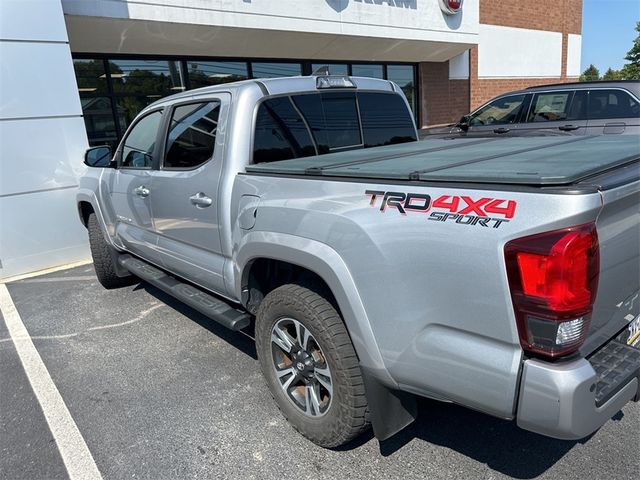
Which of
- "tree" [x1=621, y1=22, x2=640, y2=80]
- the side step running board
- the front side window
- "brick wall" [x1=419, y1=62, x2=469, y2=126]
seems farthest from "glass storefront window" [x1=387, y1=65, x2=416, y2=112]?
"tree" [x1=621, y1=22, x2=640, y2=80]

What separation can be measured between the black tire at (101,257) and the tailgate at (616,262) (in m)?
4.63

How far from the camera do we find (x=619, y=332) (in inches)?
83.2

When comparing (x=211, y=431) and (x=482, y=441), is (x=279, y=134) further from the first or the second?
(x=482, y=441)

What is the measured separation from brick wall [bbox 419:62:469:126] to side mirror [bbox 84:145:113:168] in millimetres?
11462

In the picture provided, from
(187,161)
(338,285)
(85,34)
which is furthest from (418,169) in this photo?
(85,34)

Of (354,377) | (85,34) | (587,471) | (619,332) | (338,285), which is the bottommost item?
(587,471)

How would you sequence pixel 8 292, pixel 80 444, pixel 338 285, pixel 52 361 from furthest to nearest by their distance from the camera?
pixel 8 292, pixel 52 361, pixel 80 444, pixel 338 285

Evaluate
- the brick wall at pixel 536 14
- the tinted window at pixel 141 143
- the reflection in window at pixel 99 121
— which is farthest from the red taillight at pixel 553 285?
the brick wall at pixel 536 14

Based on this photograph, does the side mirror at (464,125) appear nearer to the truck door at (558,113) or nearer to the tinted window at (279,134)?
the truck door at (558,113)

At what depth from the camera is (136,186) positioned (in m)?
4.16

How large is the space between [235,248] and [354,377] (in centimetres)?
114

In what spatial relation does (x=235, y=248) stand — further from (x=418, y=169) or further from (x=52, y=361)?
(x=52, y=361)

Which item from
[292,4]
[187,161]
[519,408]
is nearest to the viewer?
[519,408]

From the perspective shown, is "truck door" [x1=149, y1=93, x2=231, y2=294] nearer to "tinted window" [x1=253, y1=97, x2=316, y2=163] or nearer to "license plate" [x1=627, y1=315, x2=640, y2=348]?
"tinted window" [x1=253, y1=97, x2=316, y2=163]
